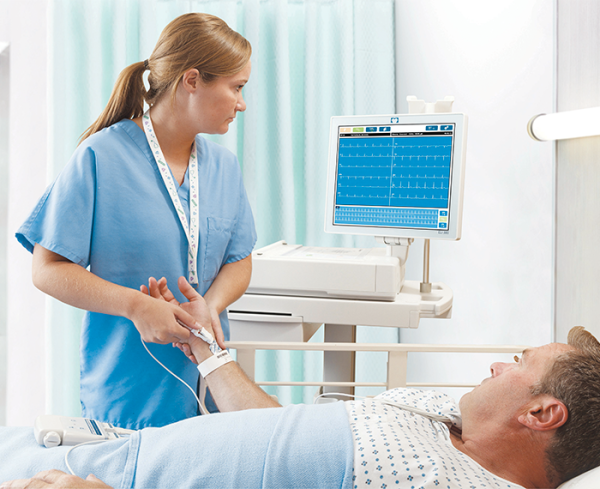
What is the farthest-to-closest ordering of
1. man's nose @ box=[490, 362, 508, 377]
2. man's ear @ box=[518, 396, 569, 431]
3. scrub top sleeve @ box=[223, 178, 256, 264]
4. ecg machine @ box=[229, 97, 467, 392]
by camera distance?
ecg machine @ box=[229, 97, 467, 392]
scrub top sleeve @ box=[223, 178, 256, 264]
man's nose @ box=[490, 362, 508, 377]
man's ear @ box=[518, 396, 569, 431]

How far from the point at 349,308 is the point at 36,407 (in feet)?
5.41

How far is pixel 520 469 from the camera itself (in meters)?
0.84

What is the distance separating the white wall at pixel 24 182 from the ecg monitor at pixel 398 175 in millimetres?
1392

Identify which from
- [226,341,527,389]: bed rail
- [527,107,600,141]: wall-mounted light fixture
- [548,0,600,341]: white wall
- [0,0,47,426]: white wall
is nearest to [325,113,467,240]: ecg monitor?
[527,107,600,141]: wall-mounted light fixture

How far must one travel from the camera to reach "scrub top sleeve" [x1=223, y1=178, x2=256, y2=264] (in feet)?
4.00

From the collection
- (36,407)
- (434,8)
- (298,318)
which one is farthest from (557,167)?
(36,407)

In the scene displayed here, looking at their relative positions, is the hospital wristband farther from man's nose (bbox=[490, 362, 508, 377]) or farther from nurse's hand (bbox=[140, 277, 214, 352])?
man's nose (bbox=[490, 362, 508, 377])

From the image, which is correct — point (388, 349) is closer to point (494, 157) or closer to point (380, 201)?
point (380, 201)

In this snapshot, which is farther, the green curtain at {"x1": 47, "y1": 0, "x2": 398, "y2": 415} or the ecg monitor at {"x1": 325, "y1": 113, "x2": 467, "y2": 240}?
the green curtain at {"x1": 47, "y1": 0, "x2": 398, "y2": 415}

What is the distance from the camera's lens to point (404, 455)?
2.43 feet

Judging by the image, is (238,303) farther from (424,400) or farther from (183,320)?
(424,400)

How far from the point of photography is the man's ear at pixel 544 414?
80cm

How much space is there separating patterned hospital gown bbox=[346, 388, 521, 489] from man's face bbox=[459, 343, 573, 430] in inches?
2.9

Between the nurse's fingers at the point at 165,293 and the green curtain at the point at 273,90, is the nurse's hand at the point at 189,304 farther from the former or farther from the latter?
the green curtain at the point at 273,90
